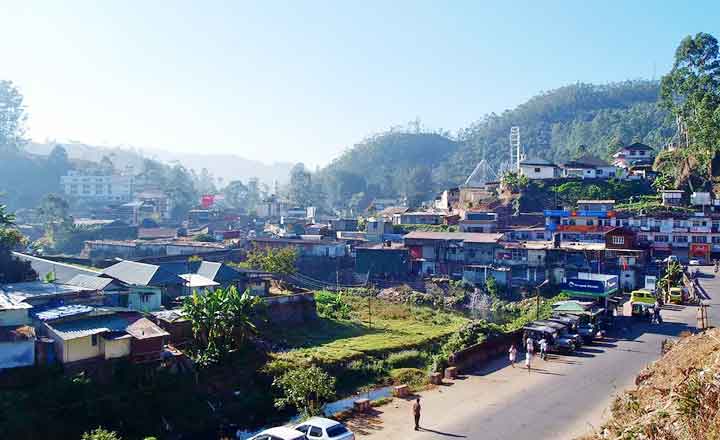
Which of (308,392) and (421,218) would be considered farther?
(421,218)

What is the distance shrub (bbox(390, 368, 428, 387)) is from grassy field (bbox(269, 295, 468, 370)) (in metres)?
2.16

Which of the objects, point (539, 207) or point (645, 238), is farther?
point (539, 207)

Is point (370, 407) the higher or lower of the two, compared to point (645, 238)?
lower

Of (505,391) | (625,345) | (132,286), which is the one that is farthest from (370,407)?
(132,286)

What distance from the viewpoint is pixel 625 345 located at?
2583 centimetres

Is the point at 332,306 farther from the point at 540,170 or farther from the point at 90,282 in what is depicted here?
the point at 540,170

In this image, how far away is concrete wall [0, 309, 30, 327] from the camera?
21562 mm

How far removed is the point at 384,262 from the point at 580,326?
23583 mm

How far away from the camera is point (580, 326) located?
2747cm

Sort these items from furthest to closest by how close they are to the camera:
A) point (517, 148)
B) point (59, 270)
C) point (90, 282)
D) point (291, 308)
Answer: point (517, 148)
point (59, 270)
point (291, 308)
point (90, 282)

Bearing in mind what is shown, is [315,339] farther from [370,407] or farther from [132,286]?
[370,407]

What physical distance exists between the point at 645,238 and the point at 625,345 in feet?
92.2

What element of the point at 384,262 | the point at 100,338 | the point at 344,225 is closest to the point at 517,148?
Result: the point at 344,225

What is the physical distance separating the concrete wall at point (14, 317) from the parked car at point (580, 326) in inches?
845
